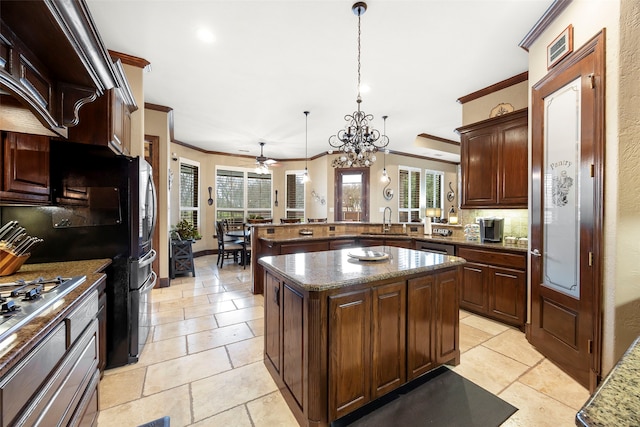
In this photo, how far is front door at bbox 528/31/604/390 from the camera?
1.86m

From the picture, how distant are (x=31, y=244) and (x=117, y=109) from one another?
121 centimetres

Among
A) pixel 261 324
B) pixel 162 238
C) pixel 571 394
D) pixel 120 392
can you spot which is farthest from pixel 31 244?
pixel 571 394

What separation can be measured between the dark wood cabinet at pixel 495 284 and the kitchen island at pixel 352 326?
1.18 m

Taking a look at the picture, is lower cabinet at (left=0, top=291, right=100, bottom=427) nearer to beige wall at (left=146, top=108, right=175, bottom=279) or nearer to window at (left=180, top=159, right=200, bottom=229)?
beige wall at (left=146, top=108, right=175, bottom=279)

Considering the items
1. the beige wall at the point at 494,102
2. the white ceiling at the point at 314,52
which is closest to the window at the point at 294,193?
the white ceiling at the point at 314,52

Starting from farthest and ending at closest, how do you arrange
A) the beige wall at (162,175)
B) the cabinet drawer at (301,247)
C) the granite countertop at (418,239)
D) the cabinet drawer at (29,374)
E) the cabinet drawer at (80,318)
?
the beige wall at (162,175)
the cabinet drawer at (301,247)
the granite countertop at (418,239)
the cabinet drawer at (80,318)
the cabinet drawer at (29,374)

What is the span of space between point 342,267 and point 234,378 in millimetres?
1258

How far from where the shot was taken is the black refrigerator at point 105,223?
79.7 inches

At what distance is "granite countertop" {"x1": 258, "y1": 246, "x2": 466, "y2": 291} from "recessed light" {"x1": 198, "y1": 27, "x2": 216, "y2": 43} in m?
2.25

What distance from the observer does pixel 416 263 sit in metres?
1.97

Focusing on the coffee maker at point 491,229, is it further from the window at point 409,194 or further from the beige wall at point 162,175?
the beige wall at point 162,175

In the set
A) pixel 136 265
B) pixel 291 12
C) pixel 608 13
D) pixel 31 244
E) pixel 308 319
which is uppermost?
pixel 291 12

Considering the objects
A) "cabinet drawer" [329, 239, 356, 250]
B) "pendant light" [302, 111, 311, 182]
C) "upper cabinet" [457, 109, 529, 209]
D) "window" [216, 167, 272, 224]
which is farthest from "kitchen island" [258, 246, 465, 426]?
"window" [216, 167, 272, 224]

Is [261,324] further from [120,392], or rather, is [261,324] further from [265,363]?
[120,392]
